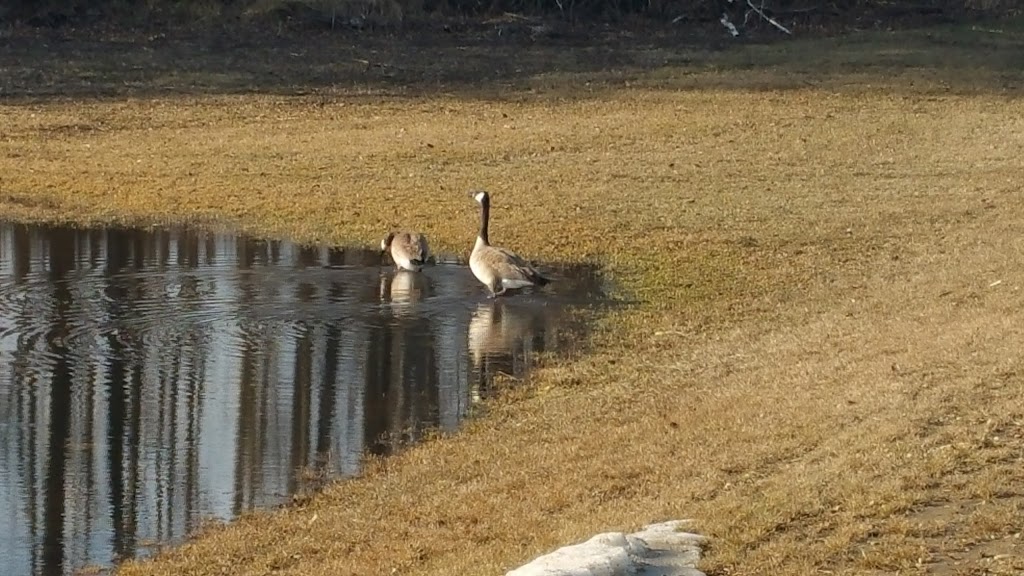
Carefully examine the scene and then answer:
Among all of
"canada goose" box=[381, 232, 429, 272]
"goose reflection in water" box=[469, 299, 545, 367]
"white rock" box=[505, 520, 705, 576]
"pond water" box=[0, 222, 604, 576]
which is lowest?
"pond water" box=[0, 222, 604, 576]

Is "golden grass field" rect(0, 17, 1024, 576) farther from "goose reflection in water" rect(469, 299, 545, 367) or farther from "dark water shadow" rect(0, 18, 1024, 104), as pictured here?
"goose reflection in water" rect(469, 299, 545, 367)

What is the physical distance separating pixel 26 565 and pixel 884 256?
366 inches

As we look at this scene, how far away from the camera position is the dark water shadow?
28.6 metres

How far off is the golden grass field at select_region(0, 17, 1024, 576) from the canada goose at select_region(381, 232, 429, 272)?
1.64 meters

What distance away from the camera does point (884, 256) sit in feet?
49.2

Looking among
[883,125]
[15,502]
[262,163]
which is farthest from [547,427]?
[883,125]

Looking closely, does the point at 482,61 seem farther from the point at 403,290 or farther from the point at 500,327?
the point at 500,327

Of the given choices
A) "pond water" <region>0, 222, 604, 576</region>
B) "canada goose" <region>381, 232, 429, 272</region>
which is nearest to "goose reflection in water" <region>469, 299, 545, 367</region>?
"pond water" <region>0, 222, 604, 576</region>

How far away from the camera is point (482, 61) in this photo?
A: 3247 centimetres

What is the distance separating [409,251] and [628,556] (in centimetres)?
802

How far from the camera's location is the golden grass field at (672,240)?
745 cm

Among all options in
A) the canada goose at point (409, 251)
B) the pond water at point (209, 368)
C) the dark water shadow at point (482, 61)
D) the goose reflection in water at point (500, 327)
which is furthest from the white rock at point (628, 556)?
the dark water shadow at point (482, 61)

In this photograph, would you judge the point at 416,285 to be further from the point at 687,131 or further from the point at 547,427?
the point at 687,131

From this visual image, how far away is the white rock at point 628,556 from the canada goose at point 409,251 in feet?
24.2
